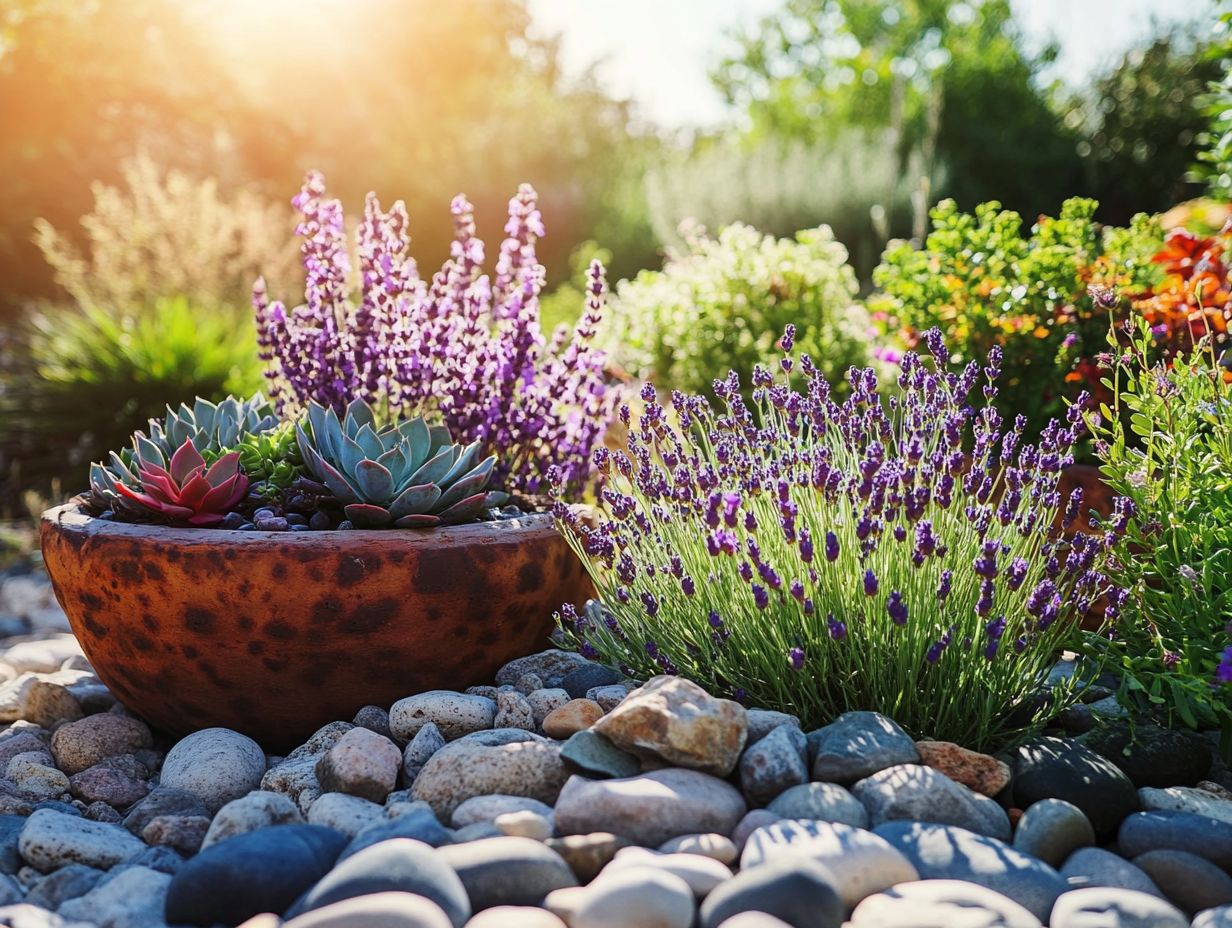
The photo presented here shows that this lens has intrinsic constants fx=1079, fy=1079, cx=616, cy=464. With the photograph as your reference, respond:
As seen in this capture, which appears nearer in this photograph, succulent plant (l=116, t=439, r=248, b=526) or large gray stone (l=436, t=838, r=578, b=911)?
large gray stone (l=436, t=838, r=578, b=911)

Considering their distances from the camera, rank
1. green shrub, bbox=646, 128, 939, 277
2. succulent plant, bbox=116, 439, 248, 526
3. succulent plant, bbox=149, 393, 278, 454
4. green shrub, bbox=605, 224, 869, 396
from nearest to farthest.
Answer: succulent plant, bbox=116, 439, 248, 526 → succulent plant, bbox=149, 393, 278, 454 → green shrub, bbox=605, 224, 869, 396 → green shrub, bbox=646, 128, 939, 277

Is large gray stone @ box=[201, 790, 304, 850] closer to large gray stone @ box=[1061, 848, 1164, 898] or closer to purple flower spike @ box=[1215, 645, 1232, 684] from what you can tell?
large gray stone @ box=[1061, 848, 1164, 898]

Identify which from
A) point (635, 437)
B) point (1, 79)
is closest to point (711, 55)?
point (1, 79)

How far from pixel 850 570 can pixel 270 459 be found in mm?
1602

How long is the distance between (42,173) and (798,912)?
1398 cm

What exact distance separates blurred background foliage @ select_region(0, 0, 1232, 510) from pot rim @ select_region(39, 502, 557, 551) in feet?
9.78

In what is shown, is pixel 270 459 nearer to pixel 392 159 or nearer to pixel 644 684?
pixel 644 684

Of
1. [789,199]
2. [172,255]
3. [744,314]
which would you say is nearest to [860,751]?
[744,314]

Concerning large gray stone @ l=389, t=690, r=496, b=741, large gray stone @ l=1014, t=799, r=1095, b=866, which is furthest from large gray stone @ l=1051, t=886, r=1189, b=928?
large gray stone @ l=389, t=690, r=496, b=741

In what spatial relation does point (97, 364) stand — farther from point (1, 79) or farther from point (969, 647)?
point (1, 79)

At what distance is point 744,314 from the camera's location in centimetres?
541

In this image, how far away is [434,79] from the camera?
64.7ft

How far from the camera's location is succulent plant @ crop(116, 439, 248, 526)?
259 cm

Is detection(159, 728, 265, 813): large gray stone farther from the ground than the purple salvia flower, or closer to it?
closer to it
